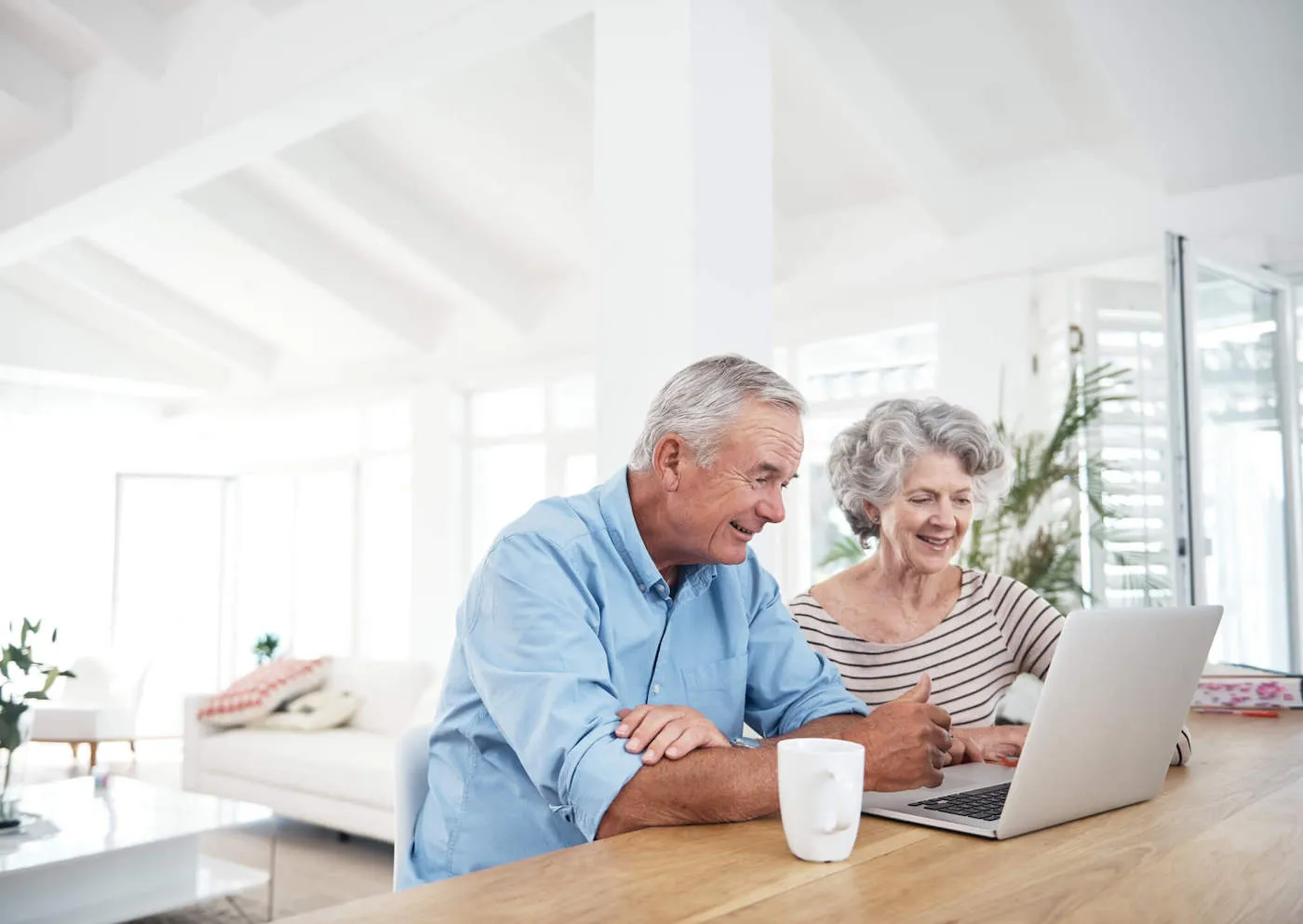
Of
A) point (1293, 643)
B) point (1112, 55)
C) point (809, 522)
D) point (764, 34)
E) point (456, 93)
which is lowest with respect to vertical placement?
point (1293, 643)

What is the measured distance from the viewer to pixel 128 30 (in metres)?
4.23

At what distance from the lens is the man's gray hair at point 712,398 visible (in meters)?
1.38

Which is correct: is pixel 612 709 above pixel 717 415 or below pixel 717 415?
below

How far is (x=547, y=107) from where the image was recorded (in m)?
4.95

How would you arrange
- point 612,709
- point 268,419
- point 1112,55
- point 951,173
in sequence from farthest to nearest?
1. point 268,419
2. point 951,173
3. point 1112,55
4. point 612,709

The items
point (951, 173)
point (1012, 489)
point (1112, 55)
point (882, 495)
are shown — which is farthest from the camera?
point (951, 173)

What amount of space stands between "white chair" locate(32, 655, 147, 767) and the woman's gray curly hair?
602cm

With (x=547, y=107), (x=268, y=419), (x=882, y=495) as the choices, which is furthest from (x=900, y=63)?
(x=268, y=419)

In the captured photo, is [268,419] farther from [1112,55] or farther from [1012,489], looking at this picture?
[1112,55]

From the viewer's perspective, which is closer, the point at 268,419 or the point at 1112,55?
the point at 1112,55

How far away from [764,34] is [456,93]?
8.10 ft

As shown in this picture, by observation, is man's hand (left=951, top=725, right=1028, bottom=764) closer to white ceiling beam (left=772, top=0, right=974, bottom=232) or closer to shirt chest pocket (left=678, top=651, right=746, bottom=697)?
shirt chest pocket (left=678, top=651, right=746, bottom=697)

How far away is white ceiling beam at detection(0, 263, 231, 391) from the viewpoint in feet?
26.6

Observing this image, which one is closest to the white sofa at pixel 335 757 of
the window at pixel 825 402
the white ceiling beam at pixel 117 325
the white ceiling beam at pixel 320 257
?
the window at pixel 825 402
